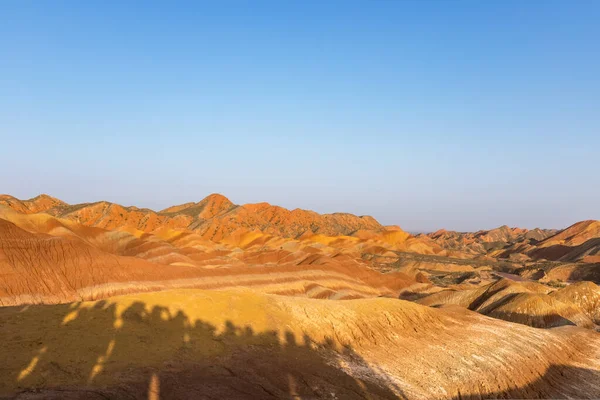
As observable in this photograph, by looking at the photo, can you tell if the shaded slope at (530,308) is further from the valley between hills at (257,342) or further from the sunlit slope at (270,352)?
the sunlit slope at (270,352)

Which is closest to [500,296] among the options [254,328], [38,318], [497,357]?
[497,357]

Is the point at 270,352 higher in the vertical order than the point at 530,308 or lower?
higher

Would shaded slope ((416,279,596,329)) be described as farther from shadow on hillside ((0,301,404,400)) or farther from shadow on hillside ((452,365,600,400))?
shadow on hillside ((0,301,404,400))

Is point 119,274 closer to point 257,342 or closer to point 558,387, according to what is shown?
point 257,342

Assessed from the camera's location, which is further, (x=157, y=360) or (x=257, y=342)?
(x=257, y=342)

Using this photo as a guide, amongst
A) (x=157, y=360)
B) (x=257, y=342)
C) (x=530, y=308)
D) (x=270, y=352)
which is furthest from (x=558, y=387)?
(x=157, y=360)

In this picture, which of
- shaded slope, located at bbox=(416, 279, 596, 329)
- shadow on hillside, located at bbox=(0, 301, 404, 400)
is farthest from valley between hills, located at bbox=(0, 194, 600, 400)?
shaded slope, located at bbox=(416, 279, 596, 329)

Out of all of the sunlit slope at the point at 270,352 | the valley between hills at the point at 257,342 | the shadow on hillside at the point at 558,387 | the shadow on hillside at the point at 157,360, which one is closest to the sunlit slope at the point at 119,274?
the valley between hills at the point at 257,342
